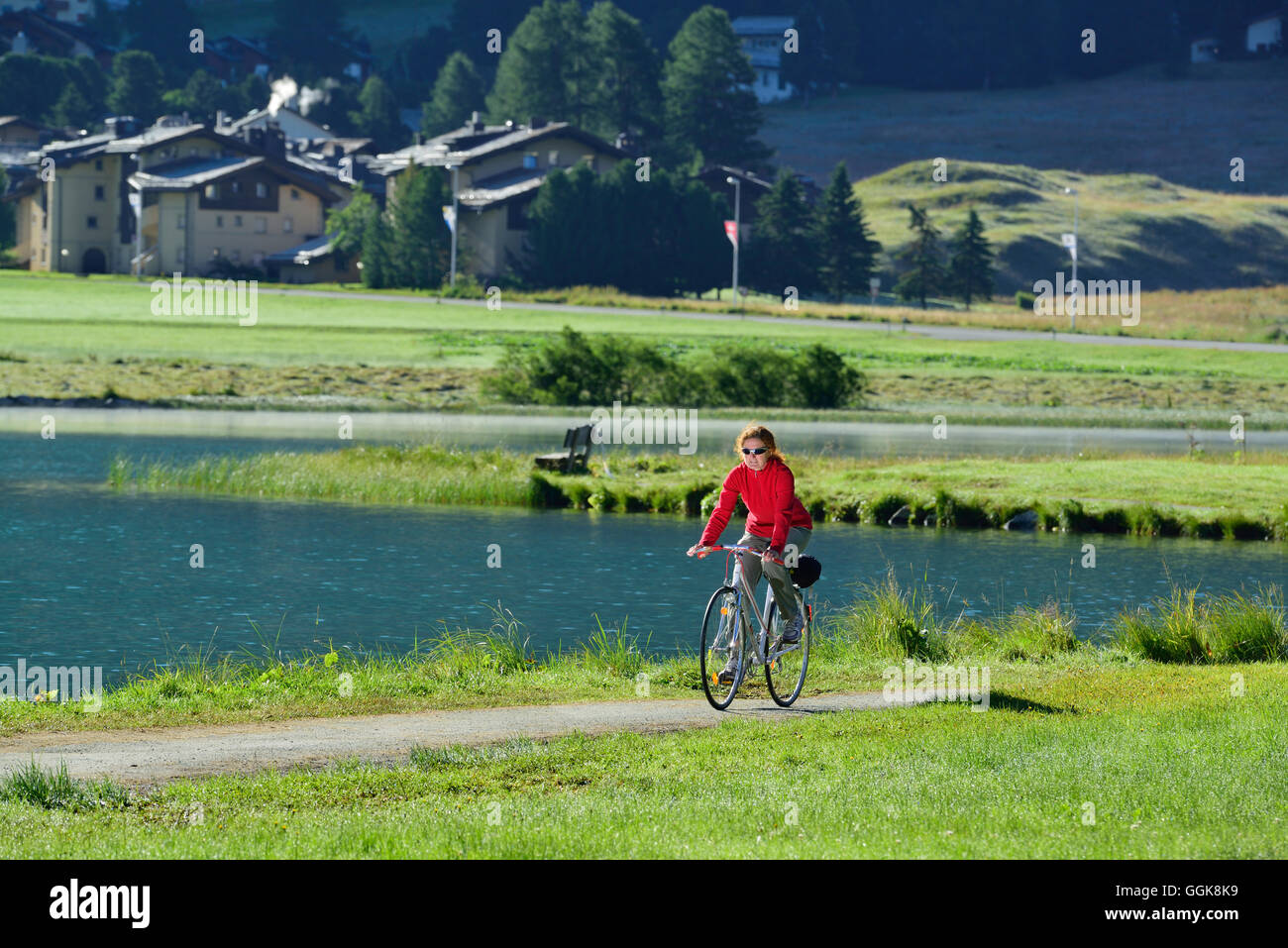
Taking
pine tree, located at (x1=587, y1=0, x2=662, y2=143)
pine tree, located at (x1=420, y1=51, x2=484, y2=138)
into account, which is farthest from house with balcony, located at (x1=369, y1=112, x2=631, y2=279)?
pine tree, located at (x1=420, y1=51, x2=484, y2=138)

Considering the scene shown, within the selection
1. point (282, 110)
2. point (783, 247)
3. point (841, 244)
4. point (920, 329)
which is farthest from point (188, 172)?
point (920, 329)

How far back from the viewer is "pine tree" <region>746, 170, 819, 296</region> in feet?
381

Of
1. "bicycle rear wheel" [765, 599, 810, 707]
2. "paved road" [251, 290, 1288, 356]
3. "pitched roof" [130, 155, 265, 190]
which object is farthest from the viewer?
"pitched roof" [130, 155, 265, 190]

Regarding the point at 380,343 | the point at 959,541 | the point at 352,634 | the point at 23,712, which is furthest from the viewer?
the point at 380,343

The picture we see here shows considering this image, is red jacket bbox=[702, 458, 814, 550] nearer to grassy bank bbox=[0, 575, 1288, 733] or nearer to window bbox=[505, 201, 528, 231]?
grassy bank bbox=[0, 575, 1288, 733]

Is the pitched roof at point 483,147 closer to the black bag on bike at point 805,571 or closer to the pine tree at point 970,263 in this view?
the pine tree at point 970,263

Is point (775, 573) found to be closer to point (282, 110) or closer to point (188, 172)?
point (188, 172)

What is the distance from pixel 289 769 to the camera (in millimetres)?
11562

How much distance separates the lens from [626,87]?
152 m

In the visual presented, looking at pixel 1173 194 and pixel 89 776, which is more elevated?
pixel 1173 194

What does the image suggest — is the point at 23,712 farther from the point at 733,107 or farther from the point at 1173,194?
the point at 1173,194

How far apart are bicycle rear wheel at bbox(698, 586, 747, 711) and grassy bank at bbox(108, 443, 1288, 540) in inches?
806

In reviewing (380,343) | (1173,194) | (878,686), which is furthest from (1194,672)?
(1173,194)

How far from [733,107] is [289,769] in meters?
140
